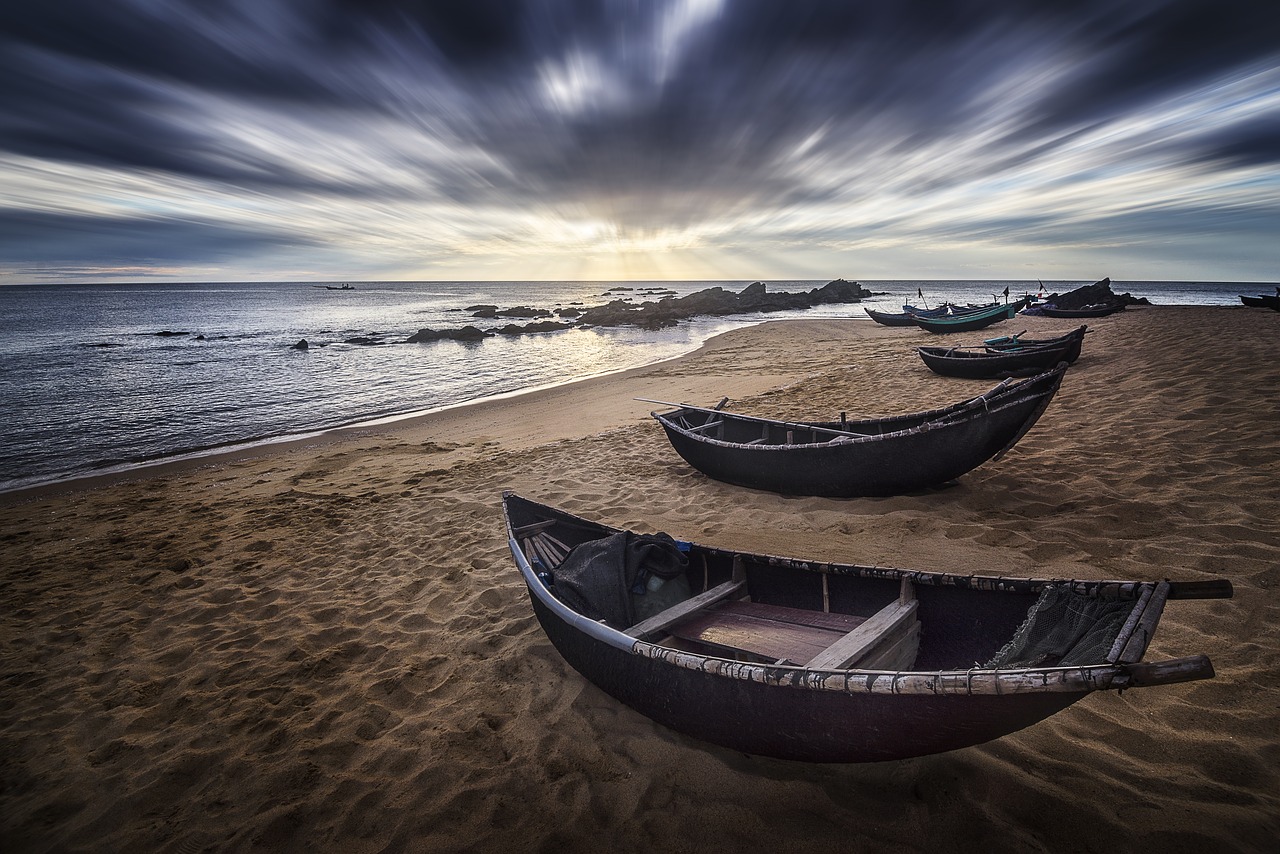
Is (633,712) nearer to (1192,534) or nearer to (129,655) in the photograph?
(129,655)

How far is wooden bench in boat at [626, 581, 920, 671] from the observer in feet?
10.8

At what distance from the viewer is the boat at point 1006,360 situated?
12789 mm

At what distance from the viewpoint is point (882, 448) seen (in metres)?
6.74

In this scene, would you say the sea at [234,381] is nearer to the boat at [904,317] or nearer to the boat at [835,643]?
the boat at [904,317]

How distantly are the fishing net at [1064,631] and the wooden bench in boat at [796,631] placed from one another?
629 millimetres

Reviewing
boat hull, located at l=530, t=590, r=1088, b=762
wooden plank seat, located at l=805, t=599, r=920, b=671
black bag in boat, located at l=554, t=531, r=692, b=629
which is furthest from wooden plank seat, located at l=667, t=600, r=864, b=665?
boat hull, located at l=530, t=590, r=1088, b=762

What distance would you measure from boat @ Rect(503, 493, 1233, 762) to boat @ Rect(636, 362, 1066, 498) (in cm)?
Answer: 309

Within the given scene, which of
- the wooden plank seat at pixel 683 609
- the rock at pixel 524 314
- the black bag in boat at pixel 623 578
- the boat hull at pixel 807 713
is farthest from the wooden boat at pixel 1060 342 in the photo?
the rock at pixel 524 314

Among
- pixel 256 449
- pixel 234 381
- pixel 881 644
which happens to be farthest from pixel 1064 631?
pixel 234 381

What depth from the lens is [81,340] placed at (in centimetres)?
3694

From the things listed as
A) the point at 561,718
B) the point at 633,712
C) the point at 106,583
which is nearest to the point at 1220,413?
the point at 633,712

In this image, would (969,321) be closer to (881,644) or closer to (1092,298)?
(1092,298)

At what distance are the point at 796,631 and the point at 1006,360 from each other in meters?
12.7

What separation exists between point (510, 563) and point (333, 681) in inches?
85.6
